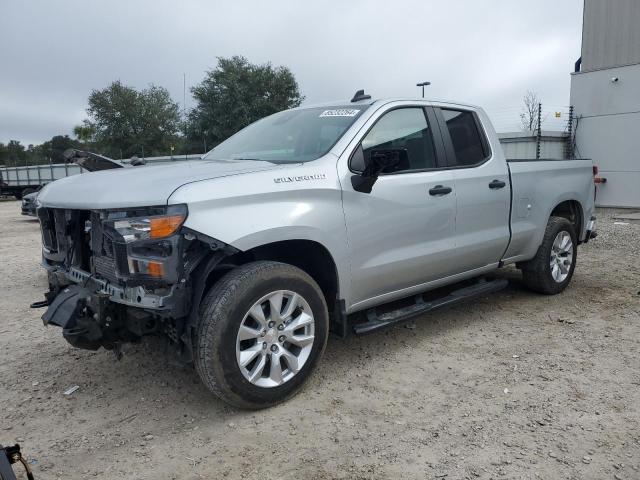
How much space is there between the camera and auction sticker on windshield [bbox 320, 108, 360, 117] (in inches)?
155

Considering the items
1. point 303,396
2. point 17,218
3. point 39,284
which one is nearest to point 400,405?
point 303,396

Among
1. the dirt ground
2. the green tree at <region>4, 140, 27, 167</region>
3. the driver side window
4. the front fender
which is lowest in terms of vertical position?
the dirt ground

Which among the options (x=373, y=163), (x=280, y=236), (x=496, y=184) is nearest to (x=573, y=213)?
(x=496, y=184)

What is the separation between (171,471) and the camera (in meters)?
2.69

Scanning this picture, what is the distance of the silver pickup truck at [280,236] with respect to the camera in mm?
2936

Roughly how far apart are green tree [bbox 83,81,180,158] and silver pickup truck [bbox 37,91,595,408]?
4431 centimetres

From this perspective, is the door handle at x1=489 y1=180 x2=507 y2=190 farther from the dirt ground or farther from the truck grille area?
the truck grille area

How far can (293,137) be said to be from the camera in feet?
13.3

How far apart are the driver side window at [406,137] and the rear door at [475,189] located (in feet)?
0.66

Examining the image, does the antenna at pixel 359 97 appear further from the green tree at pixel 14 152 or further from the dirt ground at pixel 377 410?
the green tree at pixel 14 152

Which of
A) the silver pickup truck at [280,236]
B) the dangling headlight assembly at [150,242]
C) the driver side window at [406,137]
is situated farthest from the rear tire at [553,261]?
the dangling headlight assembly at [150,242]

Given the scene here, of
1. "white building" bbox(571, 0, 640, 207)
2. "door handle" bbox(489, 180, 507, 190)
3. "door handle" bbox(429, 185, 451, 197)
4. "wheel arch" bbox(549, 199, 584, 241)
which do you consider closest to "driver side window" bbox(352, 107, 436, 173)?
"door handle" bbox(429, 185, 451, 197)

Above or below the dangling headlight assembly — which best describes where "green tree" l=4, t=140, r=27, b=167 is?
above

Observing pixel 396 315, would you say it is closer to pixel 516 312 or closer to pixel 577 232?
pixel 516 312
